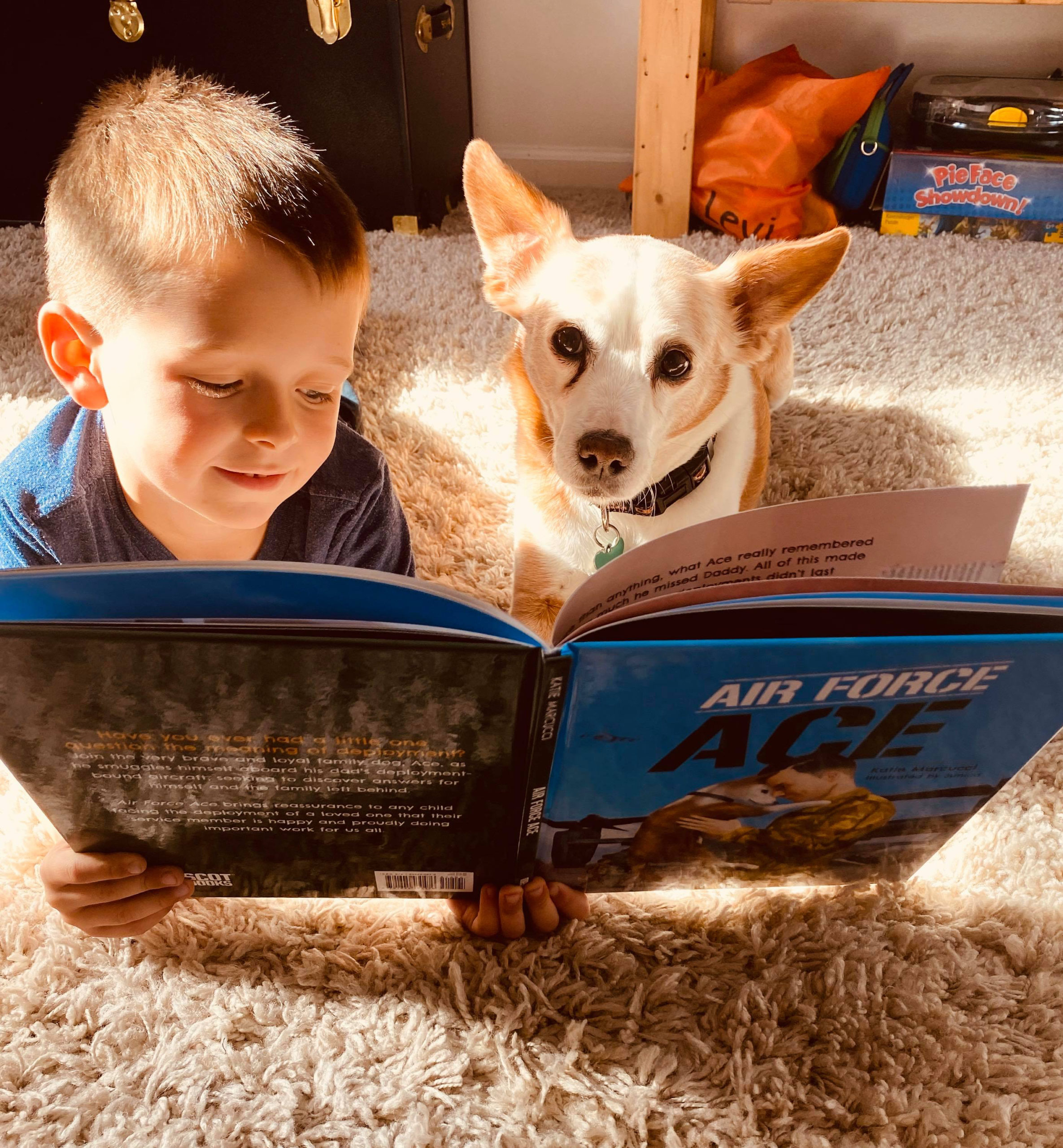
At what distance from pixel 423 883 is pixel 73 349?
20.7 inches

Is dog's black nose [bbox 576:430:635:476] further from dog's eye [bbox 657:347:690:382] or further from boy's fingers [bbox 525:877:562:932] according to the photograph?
boy's fingers [bbox 525:877:562:932]

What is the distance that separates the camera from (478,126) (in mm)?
2523

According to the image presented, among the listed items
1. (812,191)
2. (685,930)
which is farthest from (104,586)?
(812,191)

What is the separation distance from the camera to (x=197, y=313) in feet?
2.19

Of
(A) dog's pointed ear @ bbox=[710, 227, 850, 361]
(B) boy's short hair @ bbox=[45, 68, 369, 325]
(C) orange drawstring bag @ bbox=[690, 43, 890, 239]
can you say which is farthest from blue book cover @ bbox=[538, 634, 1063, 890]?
(C) orange drawstring bag @ bbox=[690, 43, 890, 239]

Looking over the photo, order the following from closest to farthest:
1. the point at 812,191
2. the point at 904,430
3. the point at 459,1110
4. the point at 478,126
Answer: the point at 459,1110, the point at 904,430, the point at 812,191, the point at 478,126

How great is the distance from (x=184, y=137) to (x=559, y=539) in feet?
1.90

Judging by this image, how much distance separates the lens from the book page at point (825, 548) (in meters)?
0.58

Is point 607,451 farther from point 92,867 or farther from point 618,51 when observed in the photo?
point 618,51

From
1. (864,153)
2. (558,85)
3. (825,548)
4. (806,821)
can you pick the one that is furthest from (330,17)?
(806,821)

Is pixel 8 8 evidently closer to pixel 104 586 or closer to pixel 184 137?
pixel 184 137

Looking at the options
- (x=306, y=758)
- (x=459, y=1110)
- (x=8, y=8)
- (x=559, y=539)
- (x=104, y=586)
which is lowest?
(x=459, y=1110)

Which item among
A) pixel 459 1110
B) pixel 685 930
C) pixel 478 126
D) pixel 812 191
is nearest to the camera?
pixel 459 1110

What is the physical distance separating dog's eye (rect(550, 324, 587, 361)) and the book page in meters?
0.42
